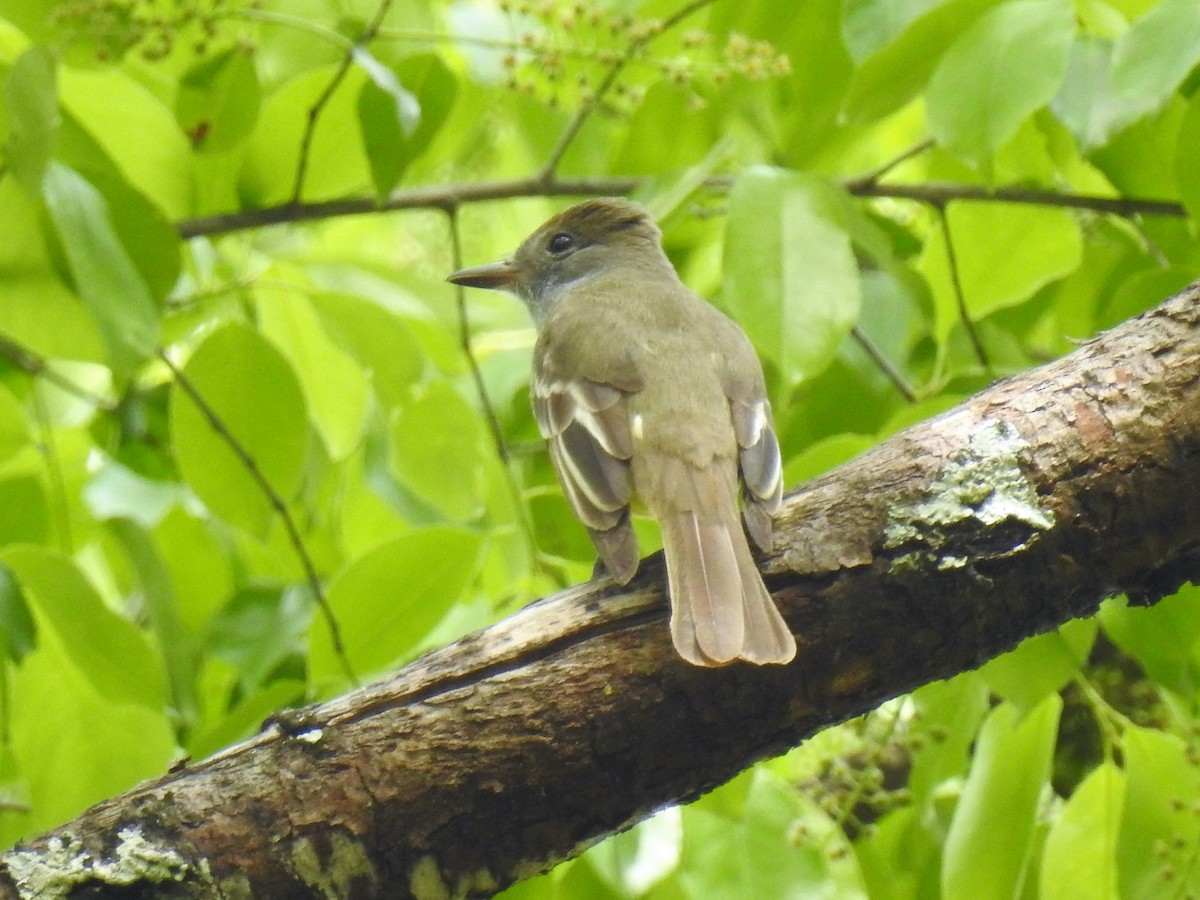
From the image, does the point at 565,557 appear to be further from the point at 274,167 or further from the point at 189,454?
the point at 274,167

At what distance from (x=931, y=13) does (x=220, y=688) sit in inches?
104

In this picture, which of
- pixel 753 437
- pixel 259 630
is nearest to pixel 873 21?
pixel 753 437

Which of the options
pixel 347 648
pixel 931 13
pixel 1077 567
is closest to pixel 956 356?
pixel 931 13

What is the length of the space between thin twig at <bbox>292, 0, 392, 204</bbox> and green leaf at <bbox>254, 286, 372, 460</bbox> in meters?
0.32

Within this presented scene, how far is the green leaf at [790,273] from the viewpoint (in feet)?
9.51

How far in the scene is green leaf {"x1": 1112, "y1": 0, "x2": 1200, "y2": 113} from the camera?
2.68 m

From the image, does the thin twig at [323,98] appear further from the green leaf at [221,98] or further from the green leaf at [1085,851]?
the green leaf at [1085,851]

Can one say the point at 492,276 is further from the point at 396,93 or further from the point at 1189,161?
the point at 1189,161

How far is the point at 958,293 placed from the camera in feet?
A: 10.8

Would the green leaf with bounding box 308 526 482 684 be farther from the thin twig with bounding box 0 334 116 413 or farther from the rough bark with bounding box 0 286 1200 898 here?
the thin twig with bounding box 0 334 116 413

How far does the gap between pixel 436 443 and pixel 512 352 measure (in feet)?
3.44

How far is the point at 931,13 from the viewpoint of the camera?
2.99m

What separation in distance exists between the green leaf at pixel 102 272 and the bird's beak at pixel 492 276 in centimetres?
128

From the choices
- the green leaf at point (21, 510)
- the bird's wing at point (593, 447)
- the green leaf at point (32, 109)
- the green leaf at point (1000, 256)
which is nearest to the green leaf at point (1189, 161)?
the green leaf at point (1000, 256)
